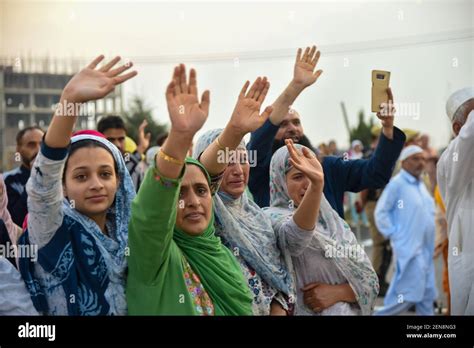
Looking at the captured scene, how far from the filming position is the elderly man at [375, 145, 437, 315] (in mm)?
7500

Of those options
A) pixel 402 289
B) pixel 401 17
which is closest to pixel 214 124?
pixel 401 17

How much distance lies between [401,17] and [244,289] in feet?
4.86

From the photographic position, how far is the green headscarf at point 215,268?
363cm

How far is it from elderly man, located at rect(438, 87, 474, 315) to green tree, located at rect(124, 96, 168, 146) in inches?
58.6

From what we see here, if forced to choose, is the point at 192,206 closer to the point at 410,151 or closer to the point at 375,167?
the point at 375,167

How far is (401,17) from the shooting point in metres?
4.20

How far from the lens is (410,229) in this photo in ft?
25.1

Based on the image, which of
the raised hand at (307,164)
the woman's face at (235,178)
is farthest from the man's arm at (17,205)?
the raised hand at (307,164)

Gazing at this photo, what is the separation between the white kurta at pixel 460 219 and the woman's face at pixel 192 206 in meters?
1.41

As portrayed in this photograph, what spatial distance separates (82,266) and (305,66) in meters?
1.45

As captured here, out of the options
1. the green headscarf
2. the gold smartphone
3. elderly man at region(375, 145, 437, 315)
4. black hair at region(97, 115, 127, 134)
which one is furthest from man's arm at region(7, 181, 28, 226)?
elderly man at region(375, 145, 437, 315)

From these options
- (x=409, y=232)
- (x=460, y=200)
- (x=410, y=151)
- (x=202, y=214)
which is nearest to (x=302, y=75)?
(x=202, y=214)

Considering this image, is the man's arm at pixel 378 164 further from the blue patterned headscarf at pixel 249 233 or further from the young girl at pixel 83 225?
the young girl at pixel 83 225
